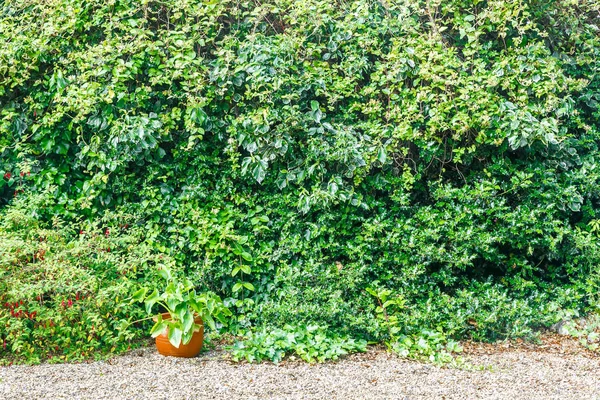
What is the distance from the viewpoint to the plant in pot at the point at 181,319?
4.29m

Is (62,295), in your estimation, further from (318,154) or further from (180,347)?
(318,154)

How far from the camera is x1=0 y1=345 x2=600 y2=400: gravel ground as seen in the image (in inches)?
147

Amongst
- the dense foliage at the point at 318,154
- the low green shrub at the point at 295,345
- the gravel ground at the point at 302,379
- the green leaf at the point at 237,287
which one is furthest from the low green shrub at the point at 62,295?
the low green shrub at the point at 295,345

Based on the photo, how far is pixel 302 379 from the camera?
4035mm

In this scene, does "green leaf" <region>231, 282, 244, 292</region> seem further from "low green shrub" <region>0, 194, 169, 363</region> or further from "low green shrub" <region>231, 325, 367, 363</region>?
"low green shrub" <region>0, 194, 169, 363</region>

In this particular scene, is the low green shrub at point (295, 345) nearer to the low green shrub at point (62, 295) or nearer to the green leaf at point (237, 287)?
the green leaf at point (237, 287)

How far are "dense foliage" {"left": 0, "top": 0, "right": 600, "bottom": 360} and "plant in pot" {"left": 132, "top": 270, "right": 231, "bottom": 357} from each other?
0.61m

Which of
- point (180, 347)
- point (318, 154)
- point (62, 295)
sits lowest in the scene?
point (180, 347)

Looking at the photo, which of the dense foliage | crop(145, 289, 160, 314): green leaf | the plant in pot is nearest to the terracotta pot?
the plant in pot

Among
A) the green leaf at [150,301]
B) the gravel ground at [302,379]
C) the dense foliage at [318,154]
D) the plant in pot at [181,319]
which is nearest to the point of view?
the gravel ground at [302,379]

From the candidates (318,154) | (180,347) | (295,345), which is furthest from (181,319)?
(318,154)

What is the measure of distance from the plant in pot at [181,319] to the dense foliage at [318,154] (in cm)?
61

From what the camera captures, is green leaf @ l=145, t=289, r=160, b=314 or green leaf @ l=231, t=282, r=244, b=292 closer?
green leaf @ l=145, t=289, r=160, b=314

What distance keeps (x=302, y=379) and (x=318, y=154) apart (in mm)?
1953
